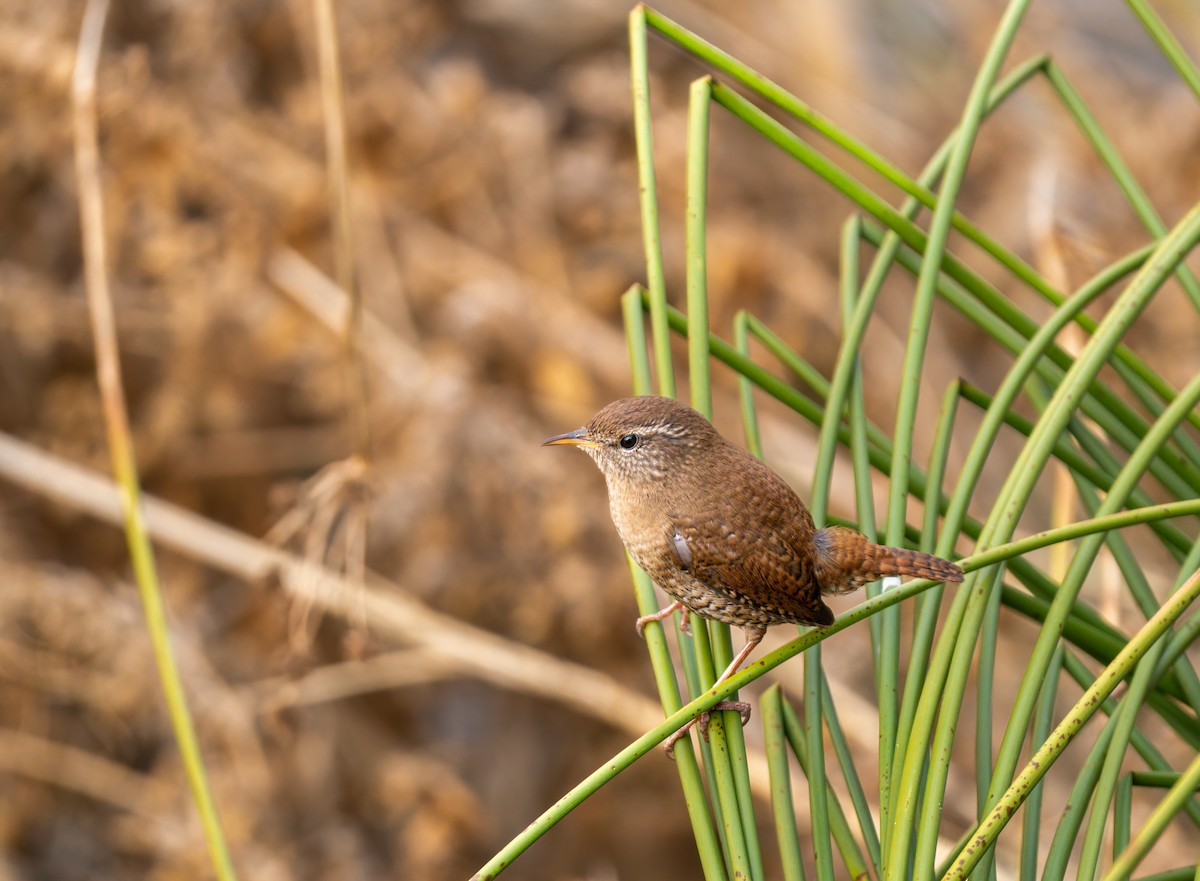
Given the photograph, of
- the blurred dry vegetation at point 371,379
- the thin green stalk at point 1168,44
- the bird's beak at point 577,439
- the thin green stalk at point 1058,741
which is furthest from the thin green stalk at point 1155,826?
the blurred dry vegetation at point 371,379

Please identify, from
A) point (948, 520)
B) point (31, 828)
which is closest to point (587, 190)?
point (31, 828)

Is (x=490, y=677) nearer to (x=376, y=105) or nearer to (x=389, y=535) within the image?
(x=389, y=535)

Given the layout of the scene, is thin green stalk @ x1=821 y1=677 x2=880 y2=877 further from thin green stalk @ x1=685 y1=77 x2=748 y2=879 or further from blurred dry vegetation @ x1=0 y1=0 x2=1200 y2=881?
blurred dry vegetation @ x1=0 y1=0 x2=1200 y2=881

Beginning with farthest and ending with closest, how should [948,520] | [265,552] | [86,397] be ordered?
[86,397] < [265,552] < [948,520]

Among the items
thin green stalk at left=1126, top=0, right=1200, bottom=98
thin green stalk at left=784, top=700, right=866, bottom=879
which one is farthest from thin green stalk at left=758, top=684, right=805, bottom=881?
thin green stalk at left=1126, top=0, right=1200, bottom=98

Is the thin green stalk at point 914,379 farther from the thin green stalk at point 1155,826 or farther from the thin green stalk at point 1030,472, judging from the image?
the thin green stalk at point 1155,826

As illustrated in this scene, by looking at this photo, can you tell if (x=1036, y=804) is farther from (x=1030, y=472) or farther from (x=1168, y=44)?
(x=1168, y=44)
